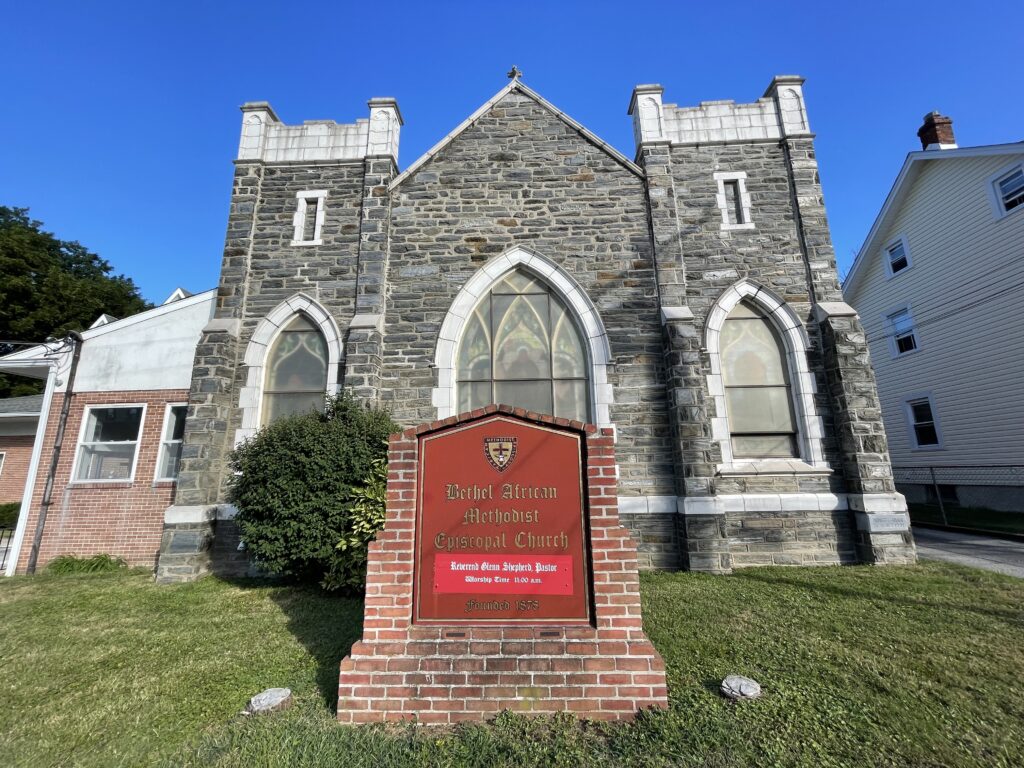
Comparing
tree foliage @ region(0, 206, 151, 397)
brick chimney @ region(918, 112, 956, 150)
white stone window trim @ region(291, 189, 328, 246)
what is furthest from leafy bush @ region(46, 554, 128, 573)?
brick chimney @ region(918, 112, 956, 150)

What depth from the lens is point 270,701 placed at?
3314 millimetres

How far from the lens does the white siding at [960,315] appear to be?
40.3ft

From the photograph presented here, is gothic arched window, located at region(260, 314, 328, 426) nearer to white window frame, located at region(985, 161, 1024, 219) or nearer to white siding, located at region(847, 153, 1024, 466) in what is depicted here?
white siding, located at region(847, 153, 1024, 466)

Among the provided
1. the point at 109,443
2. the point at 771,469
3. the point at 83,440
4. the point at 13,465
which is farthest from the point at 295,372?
the point at 13,465

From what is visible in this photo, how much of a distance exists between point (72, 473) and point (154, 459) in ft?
5.53

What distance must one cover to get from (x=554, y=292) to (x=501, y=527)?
5996mm

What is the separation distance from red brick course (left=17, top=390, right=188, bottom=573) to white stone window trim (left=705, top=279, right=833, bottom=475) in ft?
34.0

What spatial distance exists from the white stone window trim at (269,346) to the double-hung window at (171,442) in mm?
1684

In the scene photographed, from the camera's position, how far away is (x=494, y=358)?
332 inches

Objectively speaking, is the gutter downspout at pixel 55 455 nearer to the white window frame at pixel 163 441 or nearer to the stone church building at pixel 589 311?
the white window frame at pixel 163 441

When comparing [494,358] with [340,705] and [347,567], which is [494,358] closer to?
[347,567]

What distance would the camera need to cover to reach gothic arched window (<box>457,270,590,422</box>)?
826 cm

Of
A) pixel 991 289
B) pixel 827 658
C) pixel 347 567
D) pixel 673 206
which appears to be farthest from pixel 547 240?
pixel 991 289

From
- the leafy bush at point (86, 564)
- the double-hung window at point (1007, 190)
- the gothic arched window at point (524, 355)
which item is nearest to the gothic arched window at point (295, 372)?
the gothic arched window at point (524, 355)
